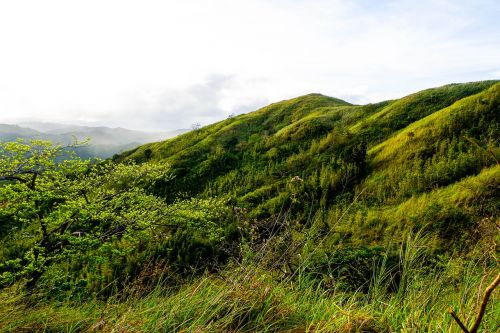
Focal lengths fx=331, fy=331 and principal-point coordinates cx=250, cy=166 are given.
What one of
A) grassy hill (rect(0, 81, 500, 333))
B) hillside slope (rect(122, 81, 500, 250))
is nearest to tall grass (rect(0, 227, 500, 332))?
grassy hill (rect(0, 81, 500, 333))

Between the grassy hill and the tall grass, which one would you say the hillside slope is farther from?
the tall grass


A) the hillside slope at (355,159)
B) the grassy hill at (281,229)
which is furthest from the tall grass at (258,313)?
the hillside slope at (355,159)

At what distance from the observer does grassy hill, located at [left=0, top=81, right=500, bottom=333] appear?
313 centimetres

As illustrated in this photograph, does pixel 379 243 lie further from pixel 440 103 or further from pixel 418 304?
pixel 440 103

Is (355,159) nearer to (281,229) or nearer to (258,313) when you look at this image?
(281,229)

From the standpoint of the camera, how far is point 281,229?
35.1 feet

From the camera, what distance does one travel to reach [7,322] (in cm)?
310

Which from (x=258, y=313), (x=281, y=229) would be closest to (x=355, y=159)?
(x=281, y=229)

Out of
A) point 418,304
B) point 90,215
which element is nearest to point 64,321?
point 418,304

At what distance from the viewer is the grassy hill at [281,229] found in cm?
313

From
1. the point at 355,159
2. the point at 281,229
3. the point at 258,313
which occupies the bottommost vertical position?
the point at 281,229

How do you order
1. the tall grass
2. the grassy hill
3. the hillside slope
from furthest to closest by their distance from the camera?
the hillside slope
the grassy hill
the tall grass

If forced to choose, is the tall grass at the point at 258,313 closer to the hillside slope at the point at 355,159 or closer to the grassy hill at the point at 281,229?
the grassy hill at the point at 281,229

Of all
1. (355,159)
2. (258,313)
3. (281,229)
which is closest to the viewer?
(258,313)
